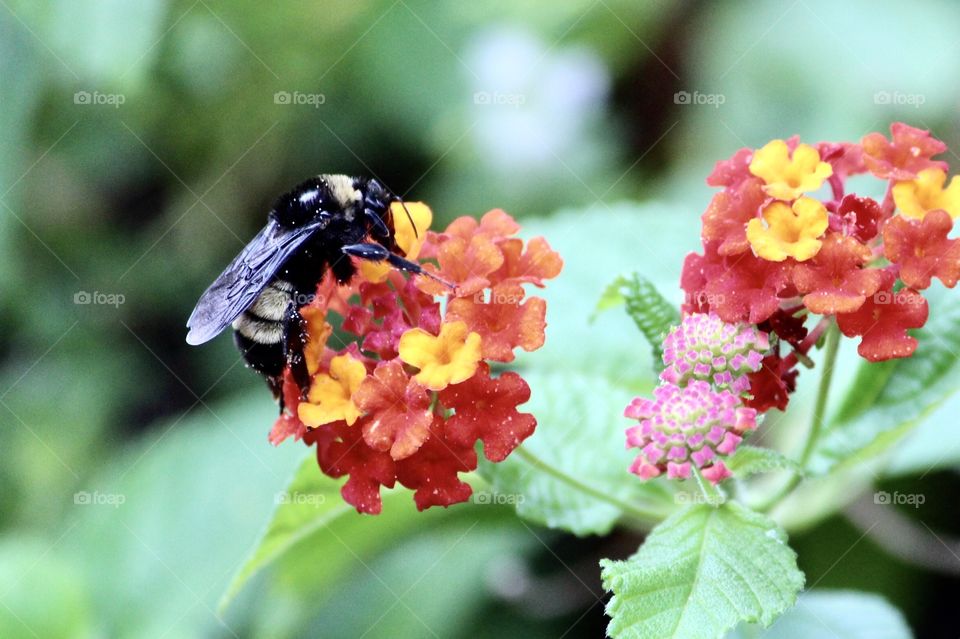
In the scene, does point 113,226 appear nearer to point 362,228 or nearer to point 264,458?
point 264,458

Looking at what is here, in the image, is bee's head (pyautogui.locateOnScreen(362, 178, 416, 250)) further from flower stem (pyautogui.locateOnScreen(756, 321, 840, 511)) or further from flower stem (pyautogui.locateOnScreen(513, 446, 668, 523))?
flower stem (pyautogui.locateOnScreen(756, 321, 840, 511))

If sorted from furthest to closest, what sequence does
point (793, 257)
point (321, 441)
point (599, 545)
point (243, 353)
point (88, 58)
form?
1. point (599, 545)
2. point (88, 58)
3. point (243, 353)
4. point (321, 441)
5. point (793, 257)

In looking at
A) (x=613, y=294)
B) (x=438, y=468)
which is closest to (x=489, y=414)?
(x=438, y=468)

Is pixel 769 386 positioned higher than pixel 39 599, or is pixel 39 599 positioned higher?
pixel 769 386

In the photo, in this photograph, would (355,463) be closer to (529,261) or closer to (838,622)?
(529,261)

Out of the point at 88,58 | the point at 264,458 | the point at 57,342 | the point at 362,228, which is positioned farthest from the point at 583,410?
the point at 57,342

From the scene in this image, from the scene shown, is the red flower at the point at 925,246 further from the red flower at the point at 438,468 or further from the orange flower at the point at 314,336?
the orange flower at the point at 314,336

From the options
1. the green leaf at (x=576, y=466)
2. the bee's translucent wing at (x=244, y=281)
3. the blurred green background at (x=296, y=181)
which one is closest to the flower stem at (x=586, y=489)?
the green leaf at (x=576, y=466)

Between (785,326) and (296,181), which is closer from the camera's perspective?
(785,326)
